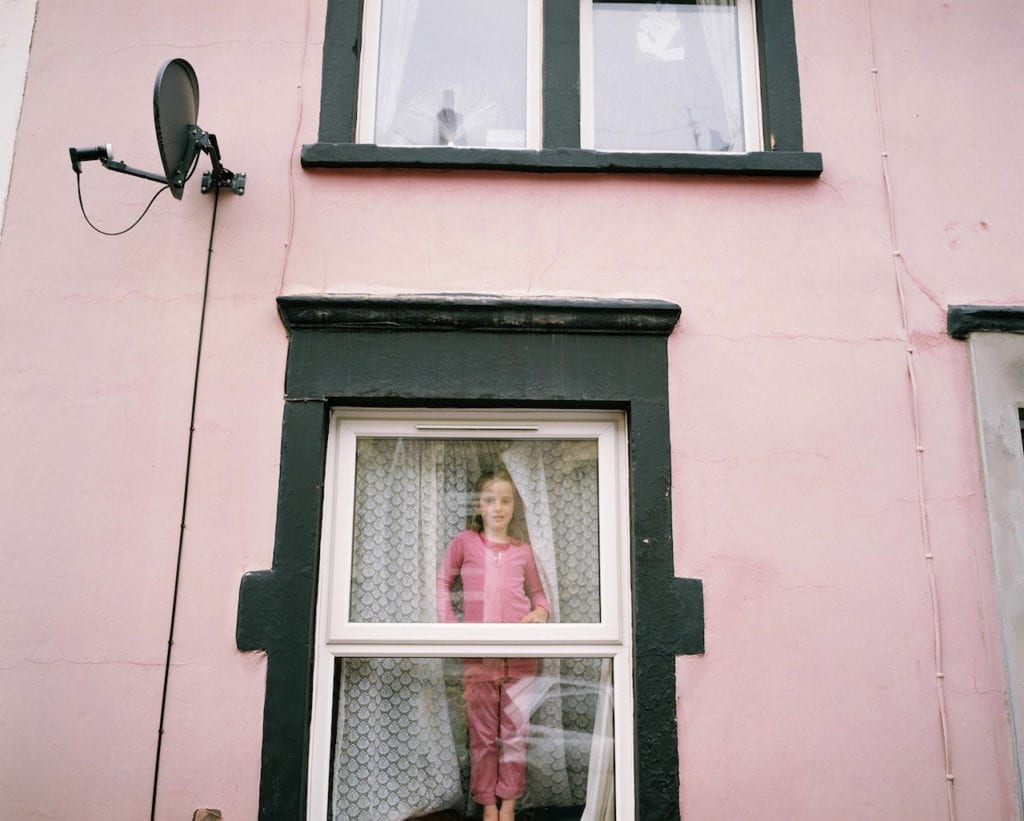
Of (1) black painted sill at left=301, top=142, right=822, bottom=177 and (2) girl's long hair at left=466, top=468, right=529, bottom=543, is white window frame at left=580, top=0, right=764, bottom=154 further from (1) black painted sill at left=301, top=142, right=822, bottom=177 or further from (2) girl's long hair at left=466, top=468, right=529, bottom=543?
(2) girl's long hair at left=466, top=468, right=529, bottom=543

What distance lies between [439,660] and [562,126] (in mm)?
2411

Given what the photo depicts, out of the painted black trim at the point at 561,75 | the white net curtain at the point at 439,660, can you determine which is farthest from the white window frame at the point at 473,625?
the painted black trim at the point at 561,75

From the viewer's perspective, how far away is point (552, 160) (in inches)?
145

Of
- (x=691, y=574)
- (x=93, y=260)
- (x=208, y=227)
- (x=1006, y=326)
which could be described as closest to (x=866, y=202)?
(x=1006, y=326)

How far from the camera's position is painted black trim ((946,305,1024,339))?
3.53 m

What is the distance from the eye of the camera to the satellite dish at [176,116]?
3.17 metres

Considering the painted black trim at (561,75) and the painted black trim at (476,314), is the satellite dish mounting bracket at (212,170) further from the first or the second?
the painted black trim at (561,75)

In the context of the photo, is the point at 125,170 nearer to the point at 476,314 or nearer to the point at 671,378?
the point at 476,314

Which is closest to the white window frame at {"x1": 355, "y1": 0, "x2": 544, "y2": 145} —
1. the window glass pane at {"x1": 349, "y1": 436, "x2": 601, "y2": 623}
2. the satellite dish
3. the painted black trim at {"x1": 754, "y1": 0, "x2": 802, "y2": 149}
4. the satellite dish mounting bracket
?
the satellite dish mounting bracket

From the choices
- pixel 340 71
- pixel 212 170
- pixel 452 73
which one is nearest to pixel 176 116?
pixel 212 170

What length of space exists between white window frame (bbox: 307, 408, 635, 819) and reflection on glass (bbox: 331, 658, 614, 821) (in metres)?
0.06

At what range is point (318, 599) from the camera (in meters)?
3.33

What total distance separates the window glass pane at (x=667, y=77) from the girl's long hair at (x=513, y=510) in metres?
1.66

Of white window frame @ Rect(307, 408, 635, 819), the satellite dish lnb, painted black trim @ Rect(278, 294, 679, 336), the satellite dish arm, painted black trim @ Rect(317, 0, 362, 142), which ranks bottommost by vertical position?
white window frame @ Rect(307, 408, 635, 819)
